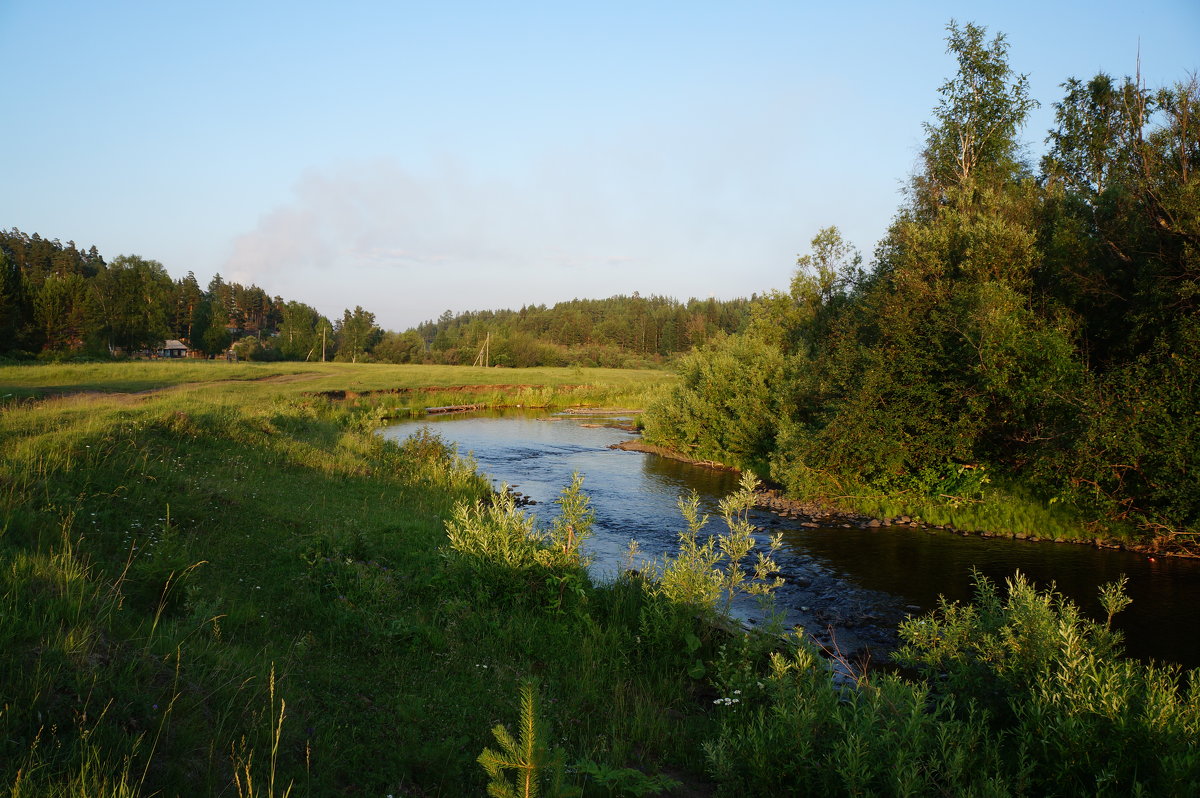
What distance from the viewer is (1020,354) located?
15.5 m

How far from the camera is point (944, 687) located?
19.3 ft

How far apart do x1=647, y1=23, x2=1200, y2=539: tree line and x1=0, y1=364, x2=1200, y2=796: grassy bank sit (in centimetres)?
774

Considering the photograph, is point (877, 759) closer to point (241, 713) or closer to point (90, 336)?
point (241, 713)

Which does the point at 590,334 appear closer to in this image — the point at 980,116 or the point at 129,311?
the point at 129,311

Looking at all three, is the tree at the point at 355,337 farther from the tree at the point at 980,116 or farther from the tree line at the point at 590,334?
the tree at the point at 980,116

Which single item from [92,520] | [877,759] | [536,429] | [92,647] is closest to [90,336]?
[536,429]

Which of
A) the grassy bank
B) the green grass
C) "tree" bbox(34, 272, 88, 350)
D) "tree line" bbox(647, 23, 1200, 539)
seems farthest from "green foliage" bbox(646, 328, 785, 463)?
"tree" bbox(34, 272, 88, 350)

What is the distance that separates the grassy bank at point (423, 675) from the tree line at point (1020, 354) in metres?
7.74

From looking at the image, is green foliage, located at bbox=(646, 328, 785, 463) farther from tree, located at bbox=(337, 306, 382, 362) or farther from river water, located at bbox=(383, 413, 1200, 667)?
tree, located at bbox=(337, 306, 382, 362)

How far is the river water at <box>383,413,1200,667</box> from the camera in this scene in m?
10.1

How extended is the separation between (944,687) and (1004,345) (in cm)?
1225

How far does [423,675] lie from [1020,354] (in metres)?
15.3

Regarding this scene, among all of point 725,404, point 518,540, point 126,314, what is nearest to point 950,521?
point 725,404

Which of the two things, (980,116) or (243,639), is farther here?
(980,116)
